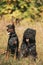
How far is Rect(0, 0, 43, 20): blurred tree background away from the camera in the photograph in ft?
42.8

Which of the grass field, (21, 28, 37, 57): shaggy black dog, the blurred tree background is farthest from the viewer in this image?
the blurred tree background

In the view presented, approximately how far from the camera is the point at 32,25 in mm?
12352

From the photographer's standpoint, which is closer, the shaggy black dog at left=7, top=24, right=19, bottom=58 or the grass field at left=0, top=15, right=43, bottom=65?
the grass field at left=0, top=15, right=43, bottom=65

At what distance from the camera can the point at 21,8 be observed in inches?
519

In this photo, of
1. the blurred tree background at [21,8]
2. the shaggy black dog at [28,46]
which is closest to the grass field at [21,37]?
the shaggy black dog at [28,46]

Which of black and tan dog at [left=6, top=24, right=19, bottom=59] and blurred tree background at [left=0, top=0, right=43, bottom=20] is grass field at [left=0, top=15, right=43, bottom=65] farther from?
blurred tree background at [left=0, top=0, right=43, bottom=20]

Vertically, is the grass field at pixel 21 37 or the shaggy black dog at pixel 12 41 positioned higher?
the shaggy black dog at pixel 12 41

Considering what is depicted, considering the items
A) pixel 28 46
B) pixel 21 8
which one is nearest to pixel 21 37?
pixel 28 46

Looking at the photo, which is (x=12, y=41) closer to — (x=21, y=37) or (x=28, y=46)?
(x=28, y=46)

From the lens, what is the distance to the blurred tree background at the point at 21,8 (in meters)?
13.0

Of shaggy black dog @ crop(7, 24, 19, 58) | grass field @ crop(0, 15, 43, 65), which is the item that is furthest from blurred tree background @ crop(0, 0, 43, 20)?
shaggy black dog @ crop(7, 24, 19, 58)

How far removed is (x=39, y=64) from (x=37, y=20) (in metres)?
5.71

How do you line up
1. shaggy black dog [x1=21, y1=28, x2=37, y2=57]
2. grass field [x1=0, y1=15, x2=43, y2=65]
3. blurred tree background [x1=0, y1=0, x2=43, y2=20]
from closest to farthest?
grass field [x1=0, y1=15, x2=43, y2=65] → shaggy black dog [x1=21, y1=28, x2=37, y2=57] → blurred tree background [x1=0, y1=0, x2=43, y2=20]

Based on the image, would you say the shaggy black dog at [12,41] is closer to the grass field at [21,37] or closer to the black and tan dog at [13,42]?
the black and tan dog at [13,42]
